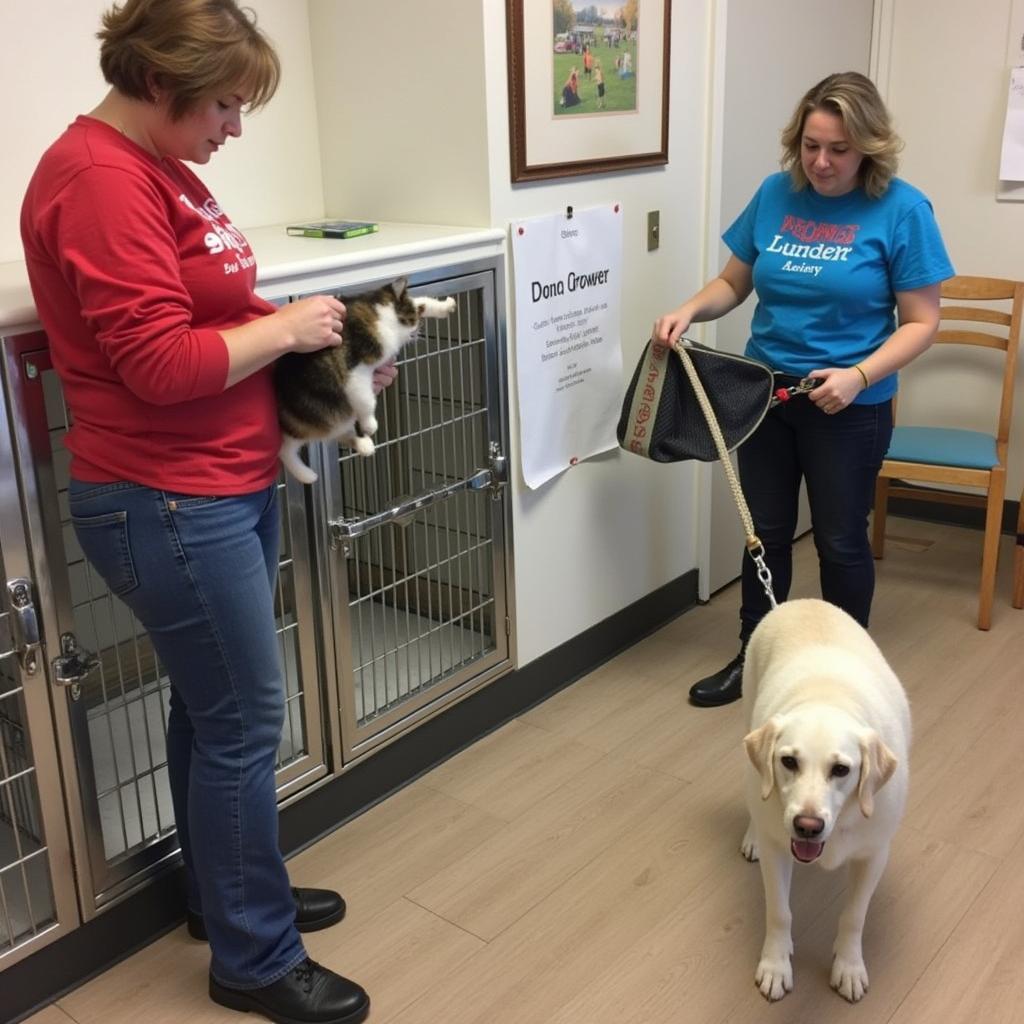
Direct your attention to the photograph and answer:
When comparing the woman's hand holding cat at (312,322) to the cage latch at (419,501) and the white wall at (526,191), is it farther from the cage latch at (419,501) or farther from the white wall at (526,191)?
the white wall at (526,191)

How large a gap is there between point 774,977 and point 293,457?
117 cm

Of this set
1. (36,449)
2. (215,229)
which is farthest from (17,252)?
(215,229)

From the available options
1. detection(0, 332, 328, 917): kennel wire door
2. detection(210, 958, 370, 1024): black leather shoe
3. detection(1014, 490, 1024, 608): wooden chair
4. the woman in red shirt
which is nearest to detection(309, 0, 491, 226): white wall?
detection(0, 332, 328, 917): kennel wire door

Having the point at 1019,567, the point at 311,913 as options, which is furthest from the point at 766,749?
the point at 1019,567

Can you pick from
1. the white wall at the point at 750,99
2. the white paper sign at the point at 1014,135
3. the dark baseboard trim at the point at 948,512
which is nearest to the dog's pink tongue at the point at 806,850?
the white wall at the point at 750,99

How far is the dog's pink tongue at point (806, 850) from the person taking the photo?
1602 millimetres

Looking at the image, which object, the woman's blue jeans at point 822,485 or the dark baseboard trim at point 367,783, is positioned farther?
the woman's blue jeans at point 822,485

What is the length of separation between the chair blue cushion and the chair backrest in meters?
0.09

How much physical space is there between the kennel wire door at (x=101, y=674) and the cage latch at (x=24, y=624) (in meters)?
0.02

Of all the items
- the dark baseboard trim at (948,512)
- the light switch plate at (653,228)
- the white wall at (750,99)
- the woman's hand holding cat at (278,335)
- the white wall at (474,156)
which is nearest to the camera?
the woman's hand holding cat at (278,335)

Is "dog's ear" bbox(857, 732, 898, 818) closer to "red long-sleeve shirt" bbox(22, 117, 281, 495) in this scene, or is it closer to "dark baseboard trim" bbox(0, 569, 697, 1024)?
"red long-sleeve shirt" bbox(22, 117, 281, 495)

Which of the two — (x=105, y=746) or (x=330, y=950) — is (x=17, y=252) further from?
(x=330, y=950)

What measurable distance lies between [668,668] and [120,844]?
148cm

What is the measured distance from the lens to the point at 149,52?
1.35 m
